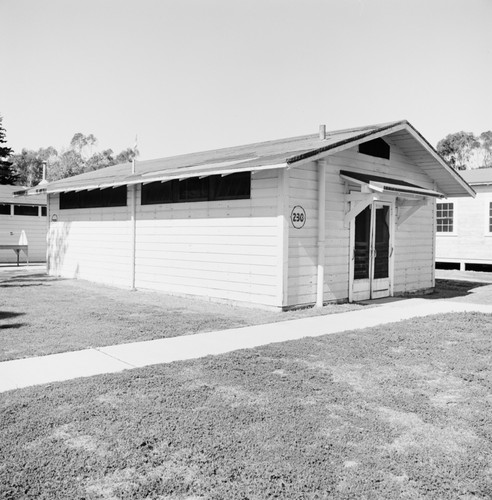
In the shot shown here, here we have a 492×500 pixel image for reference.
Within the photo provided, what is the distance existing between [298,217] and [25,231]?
1798 centimetres

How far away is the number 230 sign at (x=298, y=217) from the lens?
9.41 meters

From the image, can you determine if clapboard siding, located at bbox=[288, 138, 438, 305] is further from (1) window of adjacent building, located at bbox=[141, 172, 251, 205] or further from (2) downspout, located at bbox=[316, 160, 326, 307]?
(1) window of adjacent building, located at bbox=[141, 172, 251, 205]

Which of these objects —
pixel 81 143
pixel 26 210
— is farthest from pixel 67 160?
pixel 26 210

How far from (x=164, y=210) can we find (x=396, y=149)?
5659 mm

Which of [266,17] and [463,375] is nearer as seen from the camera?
[463,375]

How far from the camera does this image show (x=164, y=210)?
1192 cm

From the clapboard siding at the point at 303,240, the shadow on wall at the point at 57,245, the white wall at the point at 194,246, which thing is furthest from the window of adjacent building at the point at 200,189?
the shadow on wall at the point at 57,245

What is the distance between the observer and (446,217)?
2064cm

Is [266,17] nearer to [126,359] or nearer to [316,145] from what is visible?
[316,145]

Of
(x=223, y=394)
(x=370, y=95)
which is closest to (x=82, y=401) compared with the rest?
(x=223, y=394)

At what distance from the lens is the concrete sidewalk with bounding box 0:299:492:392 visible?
5074 mm

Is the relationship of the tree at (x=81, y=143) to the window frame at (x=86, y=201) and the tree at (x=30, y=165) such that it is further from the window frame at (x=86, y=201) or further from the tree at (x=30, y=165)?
the window frame at (x=86, y=201)

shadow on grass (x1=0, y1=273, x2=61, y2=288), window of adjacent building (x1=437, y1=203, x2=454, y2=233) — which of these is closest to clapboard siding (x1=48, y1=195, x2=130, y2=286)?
shadow on grass (x1=0, y1=273, x2=61, y2=288)

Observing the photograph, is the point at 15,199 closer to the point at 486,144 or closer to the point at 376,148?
the point at 376,148
